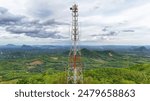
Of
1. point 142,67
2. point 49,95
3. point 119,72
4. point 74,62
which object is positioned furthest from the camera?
point 142,67

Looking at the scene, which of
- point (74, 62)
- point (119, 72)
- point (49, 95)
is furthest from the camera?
point (119, 72)

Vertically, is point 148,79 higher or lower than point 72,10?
lower

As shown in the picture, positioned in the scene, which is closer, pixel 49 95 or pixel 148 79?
pixel 49 95

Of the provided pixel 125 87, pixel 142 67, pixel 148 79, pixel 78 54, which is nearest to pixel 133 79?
pixel 148 79

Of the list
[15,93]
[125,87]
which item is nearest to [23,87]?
[15,93]

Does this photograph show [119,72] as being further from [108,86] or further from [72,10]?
[108,86]

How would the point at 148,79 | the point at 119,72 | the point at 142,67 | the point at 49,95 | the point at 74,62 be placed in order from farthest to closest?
the point at 142,67 < the point at 119,72 < the point at 148,79 < the point at 74,62 < the point at 49,95

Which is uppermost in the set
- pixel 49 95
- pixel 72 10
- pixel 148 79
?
pixel 72 10

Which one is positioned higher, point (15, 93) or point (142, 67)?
point (15, 93)

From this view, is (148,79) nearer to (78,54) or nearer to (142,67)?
(142,67)
